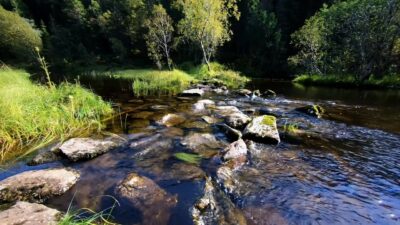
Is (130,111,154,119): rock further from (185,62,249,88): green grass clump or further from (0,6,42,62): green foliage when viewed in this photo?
(0,6,42,62): green foliage

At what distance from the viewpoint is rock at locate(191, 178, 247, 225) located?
14.0ft

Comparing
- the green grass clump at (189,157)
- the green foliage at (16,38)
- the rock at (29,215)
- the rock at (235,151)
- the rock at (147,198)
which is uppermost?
the green foliage at (16,38)

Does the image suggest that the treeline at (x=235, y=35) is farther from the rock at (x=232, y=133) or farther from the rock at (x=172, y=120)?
the rock at (x=232, y=133)

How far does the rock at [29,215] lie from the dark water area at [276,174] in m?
0.61

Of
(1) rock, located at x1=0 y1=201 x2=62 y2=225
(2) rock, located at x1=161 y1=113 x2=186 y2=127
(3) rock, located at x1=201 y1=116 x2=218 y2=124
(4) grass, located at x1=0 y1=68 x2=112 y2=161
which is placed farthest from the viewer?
(3) rock, located at x1=201 y1=116 x2=218 y2=124

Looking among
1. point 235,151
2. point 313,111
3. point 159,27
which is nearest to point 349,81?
point 313,111

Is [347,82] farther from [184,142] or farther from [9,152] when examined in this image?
[9,152]

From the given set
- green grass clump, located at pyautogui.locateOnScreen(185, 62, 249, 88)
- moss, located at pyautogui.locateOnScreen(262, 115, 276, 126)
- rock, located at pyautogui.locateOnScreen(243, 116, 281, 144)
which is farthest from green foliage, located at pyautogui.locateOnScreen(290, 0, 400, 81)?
rock, located at pyautogui.locateOnScreen(243, 116, 281, 144)

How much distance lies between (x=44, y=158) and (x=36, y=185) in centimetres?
165

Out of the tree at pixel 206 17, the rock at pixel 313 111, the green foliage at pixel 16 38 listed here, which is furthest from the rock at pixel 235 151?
the green foliage at pixel 16 38

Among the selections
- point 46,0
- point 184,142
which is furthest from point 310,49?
point 46,0

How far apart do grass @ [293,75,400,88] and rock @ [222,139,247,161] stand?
22.7 m

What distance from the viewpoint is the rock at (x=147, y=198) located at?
14.3 ft

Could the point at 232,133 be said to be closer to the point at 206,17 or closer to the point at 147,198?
the point at 147,198
